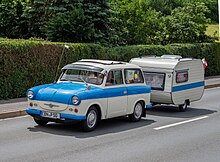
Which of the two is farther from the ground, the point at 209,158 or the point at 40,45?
the point at 40,45

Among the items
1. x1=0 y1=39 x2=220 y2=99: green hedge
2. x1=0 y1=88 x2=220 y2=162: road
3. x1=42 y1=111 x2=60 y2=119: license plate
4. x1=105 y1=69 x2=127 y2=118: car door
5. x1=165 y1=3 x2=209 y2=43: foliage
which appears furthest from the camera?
x1=165 y1=3 x2=209 y2=43: foliage

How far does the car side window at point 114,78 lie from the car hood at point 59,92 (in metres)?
0.72

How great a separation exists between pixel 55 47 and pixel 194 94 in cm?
581

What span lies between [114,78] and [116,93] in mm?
458

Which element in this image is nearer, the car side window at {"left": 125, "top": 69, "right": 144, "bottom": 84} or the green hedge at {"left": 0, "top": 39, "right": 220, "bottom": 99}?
the car side window at {"left": 125, "top": 69, "right": 144, "bottom": 84}

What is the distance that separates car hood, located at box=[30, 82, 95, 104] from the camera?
1088cm

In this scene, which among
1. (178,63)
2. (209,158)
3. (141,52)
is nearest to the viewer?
(209,158)

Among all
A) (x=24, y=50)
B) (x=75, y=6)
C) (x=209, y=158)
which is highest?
(x=75, y=6)

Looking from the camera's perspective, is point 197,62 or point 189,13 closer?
point 197,62

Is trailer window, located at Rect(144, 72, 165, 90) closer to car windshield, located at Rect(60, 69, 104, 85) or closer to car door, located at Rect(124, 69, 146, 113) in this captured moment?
car door, located at Rect(124, 69, 146, 113)

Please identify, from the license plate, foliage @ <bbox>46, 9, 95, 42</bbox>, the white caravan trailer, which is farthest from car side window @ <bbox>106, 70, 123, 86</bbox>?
foliage @ <bbox>46, 9, 95, 42</bbox>

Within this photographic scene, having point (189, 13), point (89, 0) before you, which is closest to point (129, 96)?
point (89, 0)

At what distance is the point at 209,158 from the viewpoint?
9008 mm

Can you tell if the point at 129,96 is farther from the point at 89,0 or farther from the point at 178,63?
the point at 89,0
